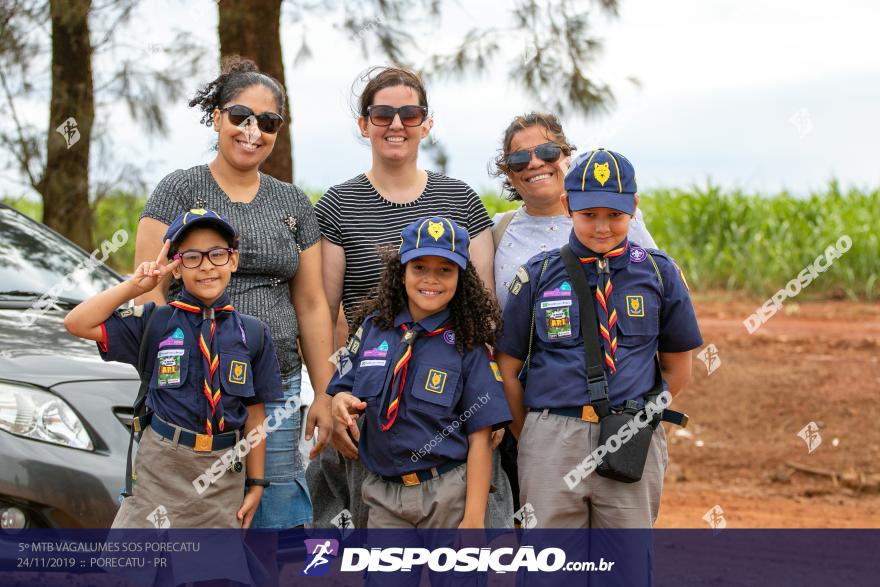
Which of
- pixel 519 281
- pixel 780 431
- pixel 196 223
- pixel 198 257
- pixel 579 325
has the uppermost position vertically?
pixel 196 223

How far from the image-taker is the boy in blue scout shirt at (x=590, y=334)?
12.1 feet

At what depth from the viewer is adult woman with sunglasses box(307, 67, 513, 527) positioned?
4094mm

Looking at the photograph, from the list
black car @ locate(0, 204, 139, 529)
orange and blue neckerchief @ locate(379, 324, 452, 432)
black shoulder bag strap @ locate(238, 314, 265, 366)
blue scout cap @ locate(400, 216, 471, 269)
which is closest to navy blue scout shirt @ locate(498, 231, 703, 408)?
blue scout cap @ locate(400, 216, 471, 269)

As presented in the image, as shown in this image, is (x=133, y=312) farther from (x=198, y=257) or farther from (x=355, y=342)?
(x=355, y=342)

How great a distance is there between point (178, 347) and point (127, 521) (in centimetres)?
59

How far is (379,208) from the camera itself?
414cm

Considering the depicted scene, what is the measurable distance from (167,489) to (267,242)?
93 centimetres

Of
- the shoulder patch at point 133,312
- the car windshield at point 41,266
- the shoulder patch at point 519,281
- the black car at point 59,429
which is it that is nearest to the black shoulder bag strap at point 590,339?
the shoulder patch at point 519,281

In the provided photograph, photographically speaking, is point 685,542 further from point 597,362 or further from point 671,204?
point 671,204

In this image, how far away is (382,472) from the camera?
3.74 metres

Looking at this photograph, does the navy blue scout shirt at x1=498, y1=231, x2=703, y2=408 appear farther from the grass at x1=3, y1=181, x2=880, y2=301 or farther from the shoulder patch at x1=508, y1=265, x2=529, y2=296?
the grass at x1=3, y1=181, x2=880, y2=301

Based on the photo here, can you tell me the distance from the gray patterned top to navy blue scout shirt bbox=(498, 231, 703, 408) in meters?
0.80

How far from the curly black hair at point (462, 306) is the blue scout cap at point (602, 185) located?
439 mm

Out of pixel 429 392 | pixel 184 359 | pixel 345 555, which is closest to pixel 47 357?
pixel 184 359
